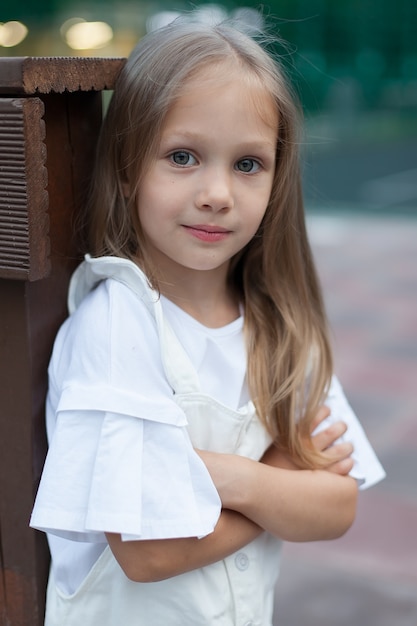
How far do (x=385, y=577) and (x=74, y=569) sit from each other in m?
1.79

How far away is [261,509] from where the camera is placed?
4.54 feet

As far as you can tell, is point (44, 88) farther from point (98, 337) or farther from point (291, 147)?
point (291, 147)

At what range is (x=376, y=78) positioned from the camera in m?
18.6

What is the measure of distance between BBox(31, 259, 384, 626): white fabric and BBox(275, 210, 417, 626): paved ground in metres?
1.36

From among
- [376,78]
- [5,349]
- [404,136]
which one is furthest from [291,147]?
[404,136]

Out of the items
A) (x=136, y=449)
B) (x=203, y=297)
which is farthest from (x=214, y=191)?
(x=136, y=449)

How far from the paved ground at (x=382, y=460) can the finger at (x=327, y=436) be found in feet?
4.20

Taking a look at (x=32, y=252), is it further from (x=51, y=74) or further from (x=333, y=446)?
(x=333, y=446)

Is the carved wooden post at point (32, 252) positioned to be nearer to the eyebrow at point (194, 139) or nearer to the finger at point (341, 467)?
the eyebrow at point (194, 139)

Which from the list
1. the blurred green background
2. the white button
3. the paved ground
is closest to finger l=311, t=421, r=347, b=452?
the white button

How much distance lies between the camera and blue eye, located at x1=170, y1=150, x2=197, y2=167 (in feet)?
4.41

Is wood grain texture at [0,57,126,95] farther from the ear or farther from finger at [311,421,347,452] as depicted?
finger at [311,421,347,452]

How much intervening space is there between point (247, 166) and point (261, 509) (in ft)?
1.82

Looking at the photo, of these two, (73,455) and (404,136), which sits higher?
(73,455)
